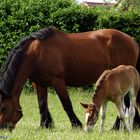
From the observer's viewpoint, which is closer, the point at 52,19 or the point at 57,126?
the point at 57,126

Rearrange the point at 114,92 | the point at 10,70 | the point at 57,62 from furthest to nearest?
the point at 57,62 < the point at 10,70 < the point at 114,92

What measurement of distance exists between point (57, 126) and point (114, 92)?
200 cm

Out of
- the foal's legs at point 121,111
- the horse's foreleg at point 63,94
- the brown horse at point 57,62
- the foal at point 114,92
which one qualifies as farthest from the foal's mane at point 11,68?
the foal's legs at point 121,111

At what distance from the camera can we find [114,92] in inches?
394

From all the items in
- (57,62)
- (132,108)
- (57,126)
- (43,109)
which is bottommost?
(57,126)

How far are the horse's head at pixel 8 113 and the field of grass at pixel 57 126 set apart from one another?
0.21 meters

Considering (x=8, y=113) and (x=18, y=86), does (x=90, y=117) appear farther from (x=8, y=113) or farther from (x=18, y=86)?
(x=18, y=86)

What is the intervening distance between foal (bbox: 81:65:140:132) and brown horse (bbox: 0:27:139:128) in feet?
3.15

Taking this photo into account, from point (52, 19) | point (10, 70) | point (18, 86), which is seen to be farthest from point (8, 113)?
point (52, 19)

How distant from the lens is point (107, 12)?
63.0ft

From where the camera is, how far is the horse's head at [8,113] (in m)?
10.0

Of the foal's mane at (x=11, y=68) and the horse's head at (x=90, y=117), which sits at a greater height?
the foal's mane at (x=11, y=68)

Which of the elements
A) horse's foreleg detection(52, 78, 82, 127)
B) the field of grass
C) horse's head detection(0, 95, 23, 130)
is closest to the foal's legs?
the field of grass

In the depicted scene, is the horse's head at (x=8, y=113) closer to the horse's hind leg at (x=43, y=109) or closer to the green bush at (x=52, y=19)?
the horse's hind leg at (x=43, y=109)
